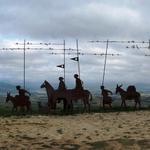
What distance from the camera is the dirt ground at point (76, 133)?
57.3ft

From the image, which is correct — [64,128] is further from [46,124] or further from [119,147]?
[119,147]

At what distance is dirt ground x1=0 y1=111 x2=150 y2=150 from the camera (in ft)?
57.3

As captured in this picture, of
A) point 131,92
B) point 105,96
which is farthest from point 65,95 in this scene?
point 131,92

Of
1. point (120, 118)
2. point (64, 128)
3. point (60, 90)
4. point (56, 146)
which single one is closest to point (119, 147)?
point (56, 146)

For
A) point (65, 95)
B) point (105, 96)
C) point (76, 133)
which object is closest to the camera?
point (76, 133)

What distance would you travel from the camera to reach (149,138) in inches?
723

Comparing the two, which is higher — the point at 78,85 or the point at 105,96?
the point at 78,85

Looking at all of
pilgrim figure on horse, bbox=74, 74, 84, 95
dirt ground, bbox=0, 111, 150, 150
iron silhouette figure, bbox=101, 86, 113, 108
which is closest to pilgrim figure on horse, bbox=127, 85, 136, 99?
iron silhouette figure, bbox=101, 86, 113, 108

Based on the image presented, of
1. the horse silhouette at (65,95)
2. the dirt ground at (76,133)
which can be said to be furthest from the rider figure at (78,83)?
the dirt ground at (76,133)

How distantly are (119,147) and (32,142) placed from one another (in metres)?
3.00

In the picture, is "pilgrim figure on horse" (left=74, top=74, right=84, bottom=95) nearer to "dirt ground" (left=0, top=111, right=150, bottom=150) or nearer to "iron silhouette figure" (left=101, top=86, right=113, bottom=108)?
"iron silhouette figure" (left=101, top=86, right=113, bottom=108)

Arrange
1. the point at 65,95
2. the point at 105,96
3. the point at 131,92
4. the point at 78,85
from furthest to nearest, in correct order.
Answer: the point at 131,92, the point at 105,96, the point at 78,85, the point at 65,95

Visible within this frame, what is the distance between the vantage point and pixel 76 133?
64.2 ft

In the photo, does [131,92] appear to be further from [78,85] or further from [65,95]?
[65,95]
